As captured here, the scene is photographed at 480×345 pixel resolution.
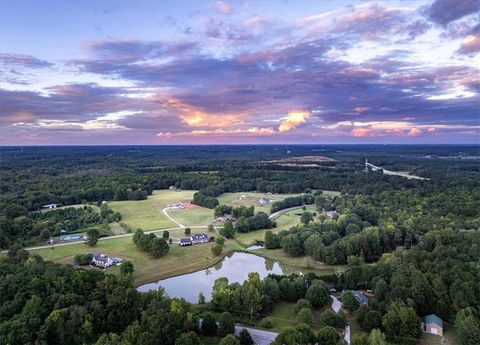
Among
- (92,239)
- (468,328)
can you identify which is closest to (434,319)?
(468,328)

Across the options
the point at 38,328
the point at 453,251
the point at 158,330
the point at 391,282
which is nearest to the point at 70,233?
the point at 38,328

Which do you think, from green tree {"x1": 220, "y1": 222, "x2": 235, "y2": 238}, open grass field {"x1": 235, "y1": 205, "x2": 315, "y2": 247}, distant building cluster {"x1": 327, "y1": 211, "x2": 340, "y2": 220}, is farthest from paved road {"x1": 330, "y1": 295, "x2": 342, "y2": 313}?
distant building cluster {"x1": 327, "y1": 211, "x2": 340, "y2": 220}

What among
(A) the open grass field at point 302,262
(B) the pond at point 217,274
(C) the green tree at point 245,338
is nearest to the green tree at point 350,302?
(C) the green tree at point 245,338

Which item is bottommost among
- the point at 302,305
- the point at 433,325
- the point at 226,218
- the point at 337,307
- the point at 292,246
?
the point at 337,307

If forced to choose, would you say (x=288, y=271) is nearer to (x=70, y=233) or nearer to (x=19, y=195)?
(x=70, y=233)

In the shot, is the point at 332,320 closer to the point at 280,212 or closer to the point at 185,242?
the point at 185,242

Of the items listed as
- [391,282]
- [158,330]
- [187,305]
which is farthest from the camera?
[391,282]

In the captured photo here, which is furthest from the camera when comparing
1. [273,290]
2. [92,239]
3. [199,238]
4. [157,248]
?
[199,238]
